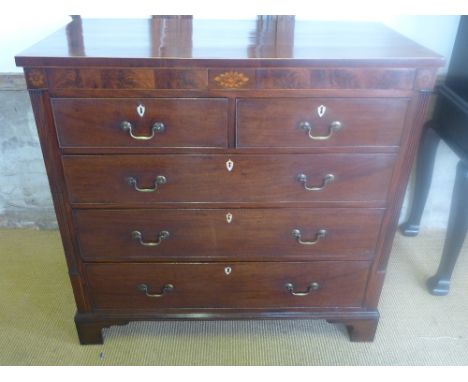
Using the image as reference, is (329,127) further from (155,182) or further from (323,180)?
(155,182)

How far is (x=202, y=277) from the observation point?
1.34m

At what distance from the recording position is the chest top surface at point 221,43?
1.00m

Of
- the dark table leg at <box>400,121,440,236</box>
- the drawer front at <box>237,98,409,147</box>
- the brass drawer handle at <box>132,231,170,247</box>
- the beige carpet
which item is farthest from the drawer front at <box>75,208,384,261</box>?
the dark table leg at <box>400,121,440,236</box>

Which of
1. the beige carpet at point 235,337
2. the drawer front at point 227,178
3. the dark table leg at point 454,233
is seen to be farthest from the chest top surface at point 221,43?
the beige carpet at point 235,337

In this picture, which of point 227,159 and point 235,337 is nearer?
point 227,159

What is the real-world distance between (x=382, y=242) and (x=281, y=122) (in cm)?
49

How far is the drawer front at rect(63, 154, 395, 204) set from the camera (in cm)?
113

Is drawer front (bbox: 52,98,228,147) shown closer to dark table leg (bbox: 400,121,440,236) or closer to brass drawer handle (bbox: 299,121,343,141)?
brass drawer handle (bbox: 299,121,343,141)

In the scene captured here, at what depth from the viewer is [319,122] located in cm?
108

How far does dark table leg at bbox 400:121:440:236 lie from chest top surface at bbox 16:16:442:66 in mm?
578

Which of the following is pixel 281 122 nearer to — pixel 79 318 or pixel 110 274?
pixel 110 274

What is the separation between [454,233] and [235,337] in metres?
0.84

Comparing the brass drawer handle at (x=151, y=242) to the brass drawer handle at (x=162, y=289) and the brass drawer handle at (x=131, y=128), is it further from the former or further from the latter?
the brass drawer handle at (x=131, y=128)

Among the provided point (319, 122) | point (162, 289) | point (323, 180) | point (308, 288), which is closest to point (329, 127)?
point (319, 122)
